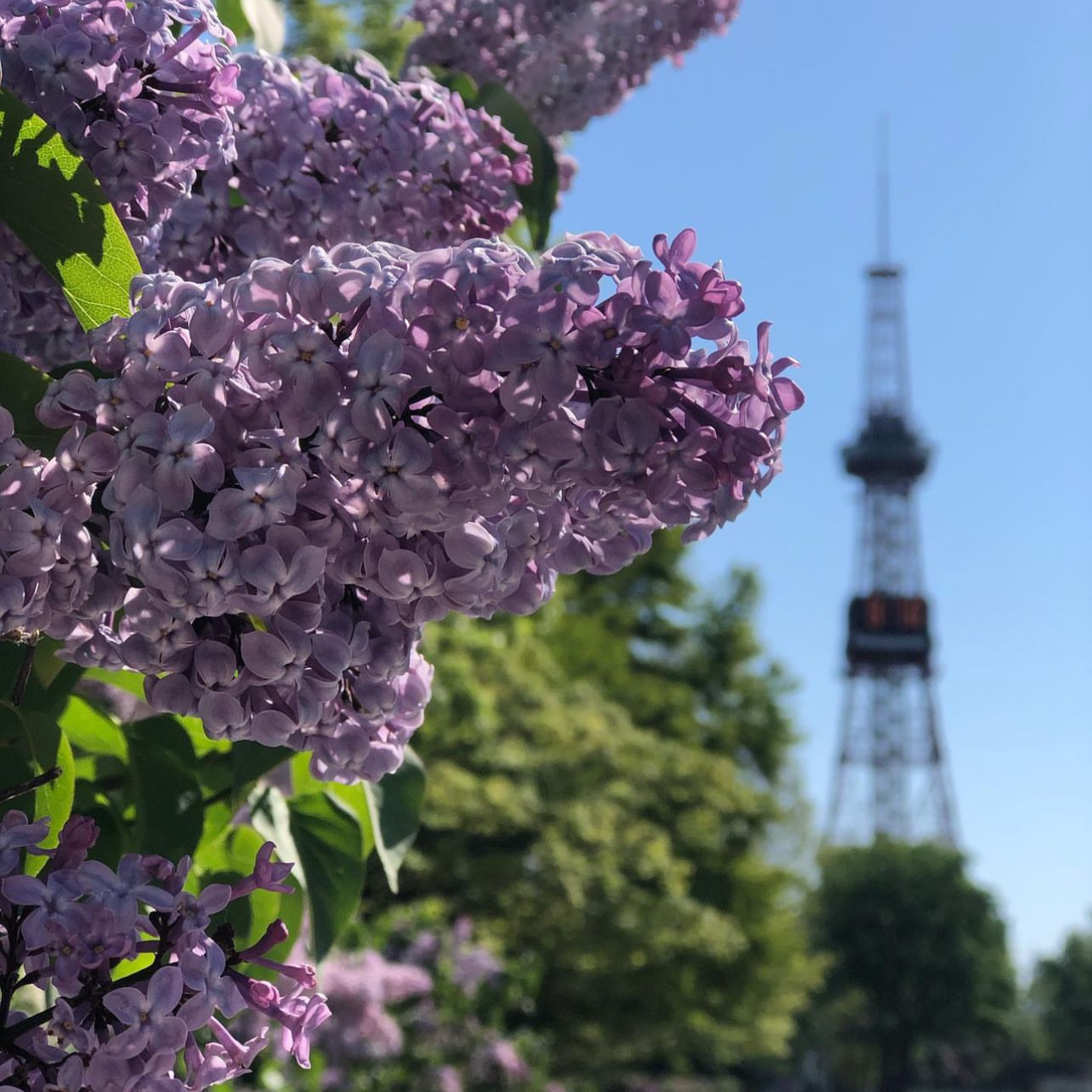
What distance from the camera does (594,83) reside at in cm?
317

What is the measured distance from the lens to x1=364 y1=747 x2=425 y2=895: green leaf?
241 cm

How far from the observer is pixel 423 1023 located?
12.3 meters

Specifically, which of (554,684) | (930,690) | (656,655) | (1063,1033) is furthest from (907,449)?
(554,684)

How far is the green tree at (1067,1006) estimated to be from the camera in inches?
3098

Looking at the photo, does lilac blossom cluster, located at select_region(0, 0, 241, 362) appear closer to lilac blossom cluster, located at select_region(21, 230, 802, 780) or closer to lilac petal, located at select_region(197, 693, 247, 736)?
lilac blossom cluster, located at select_region(21, 230, 802, 780)

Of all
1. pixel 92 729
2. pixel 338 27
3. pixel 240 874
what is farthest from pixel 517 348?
pixel 338 27

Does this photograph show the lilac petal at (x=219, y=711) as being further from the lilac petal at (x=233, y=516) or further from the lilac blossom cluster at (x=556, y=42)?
the lilac blossom cluster at (x=556, y=42)

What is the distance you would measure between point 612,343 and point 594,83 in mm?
2081

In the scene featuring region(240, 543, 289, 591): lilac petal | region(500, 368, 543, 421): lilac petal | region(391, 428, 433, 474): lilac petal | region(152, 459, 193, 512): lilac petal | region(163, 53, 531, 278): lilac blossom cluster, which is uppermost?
region(163, 53, 531, 278): lilac blossom cluster

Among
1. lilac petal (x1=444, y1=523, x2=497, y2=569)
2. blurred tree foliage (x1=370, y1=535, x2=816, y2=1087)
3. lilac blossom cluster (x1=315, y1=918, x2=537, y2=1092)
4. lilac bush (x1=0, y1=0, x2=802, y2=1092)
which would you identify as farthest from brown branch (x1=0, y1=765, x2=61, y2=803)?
blurred tree foliage (x1=370, y1=535, x2=816, y2=1087)

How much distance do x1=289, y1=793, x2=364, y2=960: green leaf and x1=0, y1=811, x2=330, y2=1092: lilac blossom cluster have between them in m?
0.87

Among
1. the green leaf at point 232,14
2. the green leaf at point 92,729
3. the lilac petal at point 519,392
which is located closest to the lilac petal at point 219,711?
the lilac petal at point 519,392

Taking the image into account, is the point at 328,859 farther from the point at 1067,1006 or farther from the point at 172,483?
the point at 1067,1006

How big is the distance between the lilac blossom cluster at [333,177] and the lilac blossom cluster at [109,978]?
2.72 feet
